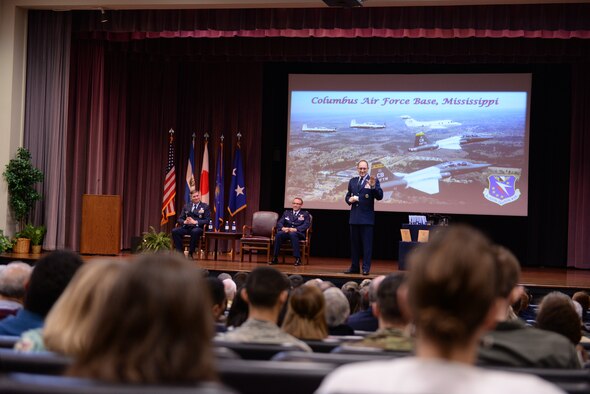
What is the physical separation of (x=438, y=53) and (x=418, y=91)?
0.98m

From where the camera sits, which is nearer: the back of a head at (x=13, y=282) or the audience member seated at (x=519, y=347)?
the audience member seated at (x=519, y=347)

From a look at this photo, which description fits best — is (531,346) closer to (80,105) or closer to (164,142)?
(80,105)

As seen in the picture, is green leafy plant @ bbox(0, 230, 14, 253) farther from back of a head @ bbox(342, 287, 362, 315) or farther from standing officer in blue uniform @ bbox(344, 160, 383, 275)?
→ back of a head @ bbox(342, 287, 362, 315)

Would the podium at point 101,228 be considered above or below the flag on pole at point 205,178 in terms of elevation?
below

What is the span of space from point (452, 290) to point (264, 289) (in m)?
1.70

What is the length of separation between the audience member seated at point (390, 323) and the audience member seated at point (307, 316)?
0.24 m

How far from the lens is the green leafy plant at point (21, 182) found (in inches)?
400

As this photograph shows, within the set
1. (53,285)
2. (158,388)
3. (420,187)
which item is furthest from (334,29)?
(158,388)

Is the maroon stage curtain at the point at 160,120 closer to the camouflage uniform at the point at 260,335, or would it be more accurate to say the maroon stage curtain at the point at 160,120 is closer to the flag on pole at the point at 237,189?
the flag on pole at the point at 237,189

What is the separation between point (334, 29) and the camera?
9.65m

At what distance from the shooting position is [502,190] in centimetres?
1185

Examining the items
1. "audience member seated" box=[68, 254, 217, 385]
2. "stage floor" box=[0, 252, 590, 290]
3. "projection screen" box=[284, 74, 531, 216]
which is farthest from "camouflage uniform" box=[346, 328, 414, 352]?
"projection screen" box=[284, 74, 531, 216]

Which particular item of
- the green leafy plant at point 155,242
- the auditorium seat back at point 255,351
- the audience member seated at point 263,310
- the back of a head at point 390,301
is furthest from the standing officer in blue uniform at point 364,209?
the auditorium seat back at point 255,351

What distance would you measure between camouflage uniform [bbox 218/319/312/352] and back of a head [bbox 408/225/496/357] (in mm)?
1439
